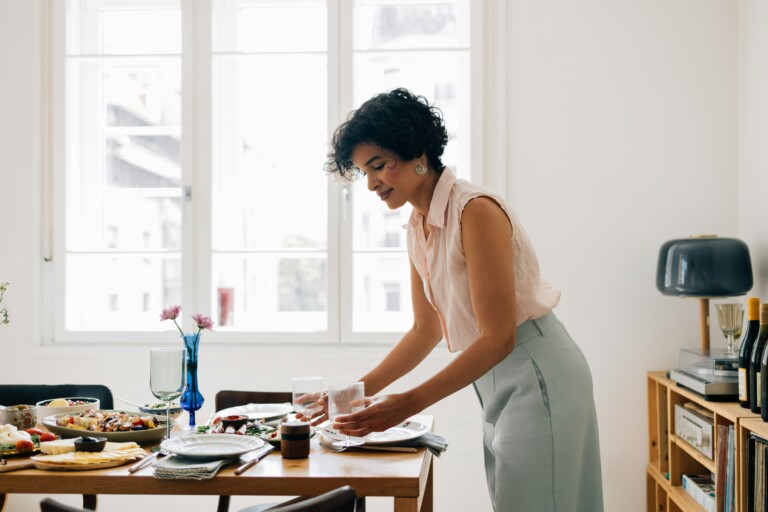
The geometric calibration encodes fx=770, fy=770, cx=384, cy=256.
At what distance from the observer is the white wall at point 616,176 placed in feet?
10.7

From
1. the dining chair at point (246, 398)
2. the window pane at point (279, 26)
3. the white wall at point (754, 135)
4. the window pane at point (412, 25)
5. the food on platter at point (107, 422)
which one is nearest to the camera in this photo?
the food on platter at point (107, 422)

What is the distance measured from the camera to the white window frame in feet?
10.9

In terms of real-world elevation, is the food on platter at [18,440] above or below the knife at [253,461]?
above

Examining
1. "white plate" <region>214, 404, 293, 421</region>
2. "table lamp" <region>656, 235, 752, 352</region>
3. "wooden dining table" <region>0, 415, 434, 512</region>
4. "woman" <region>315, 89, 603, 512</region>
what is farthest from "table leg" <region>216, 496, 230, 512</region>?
"table lamp" <region>656, 235, 752, 352</region>

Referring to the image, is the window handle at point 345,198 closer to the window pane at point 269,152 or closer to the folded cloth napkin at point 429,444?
the window pane at point 269,152

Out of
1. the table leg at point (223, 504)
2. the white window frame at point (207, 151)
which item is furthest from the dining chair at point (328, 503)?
the white window frame at point (207, 151)

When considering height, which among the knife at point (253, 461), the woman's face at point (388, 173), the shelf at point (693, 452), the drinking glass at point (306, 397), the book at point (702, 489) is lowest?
the book at point (702, 489)

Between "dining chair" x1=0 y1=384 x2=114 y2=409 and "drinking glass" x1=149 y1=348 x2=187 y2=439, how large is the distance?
68cm

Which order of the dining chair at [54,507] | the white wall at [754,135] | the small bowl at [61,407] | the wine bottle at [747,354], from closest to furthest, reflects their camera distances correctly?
the dining chair at [54,507], the small bowl at [61,407], the wine bottle at [747,354], the white wall at [754,135]

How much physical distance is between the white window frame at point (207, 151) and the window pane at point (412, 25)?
0.16m

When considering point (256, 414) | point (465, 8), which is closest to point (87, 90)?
point (465, 8)

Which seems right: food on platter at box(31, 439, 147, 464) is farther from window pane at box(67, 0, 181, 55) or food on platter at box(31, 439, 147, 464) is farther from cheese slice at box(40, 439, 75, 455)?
window pane at box(67, 0, 181, 55)

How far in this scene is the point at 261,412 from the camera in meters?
2.22

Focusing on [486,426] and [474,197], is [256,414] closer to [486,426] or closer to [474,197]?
[486,426]
